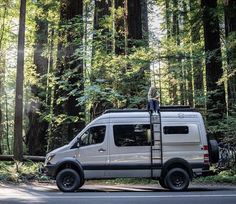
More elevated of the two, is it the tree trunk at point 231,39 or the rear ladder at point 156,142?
the tree trunk at point 231,39

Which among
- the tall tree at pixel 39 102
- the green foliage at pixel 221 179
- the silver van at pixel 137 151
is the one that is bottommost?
the green foliage at pixel 221 179

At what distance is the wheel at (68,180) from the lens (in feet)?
48.8

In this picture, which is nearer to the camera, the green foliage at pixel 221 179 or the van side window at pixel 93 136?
the van side window at pixel 93 136

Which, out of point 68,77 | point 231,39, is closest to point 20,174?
point 68,77

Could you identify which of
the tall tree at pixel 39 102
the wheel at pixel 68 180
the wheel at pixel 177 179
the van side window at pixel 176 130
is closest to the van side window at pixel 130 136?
the van side window at pixel 176 130

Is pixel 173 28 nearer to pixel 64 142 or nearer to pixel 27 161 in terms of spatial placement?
pixel 64 142

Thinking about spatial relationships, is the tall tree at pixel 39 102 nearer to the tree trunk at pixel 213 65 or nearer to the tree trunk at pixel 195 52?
the tree trunk at pixel 195 52

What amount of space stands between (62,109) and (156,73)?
16.9 ft

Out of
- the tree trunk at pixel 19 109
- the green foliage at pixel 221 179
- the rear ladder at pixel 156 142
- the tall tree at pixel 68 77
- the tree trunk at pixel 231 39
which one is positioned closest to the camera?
the rear ladder at pixel 156 142

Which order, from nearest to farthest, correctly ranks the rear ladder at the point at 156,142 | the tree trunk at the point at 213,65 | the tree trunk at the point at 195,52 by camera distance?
1. the rear ladder at the point at 156,142
2. the tree trunk at the point at 195,52
3. the tree trunk at the point at 213,65

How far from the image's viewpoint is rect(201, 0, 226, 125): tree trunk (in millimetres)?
20844

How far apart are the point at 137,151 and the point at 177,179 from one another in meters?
1.51

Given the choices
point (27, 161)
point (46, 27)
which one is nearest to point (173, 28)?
point (46, 27)

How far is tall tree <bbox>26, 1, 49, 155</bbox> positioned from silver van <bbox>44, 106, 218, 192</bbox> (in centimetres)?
1068
